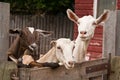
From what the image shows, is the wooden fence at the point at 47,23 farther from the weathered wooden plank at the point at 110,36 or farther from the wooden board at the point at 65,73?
the wooden board at the point at 65,73

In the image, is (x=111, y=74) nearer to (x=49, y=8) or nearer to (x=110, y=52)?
(x=110, y=52)

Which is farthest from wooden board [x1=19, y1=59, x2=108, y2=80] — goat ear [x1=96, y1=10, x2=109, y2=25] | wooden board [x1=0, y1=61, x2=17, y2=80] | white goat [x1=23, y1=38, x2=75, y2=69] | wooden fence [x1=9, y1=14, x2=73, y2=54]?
wooden fence [x1=9, y1=14, x2=73, y2=54]

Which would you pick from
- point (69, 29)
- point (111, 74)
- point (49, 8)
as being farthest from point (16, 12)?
point (111, 74)

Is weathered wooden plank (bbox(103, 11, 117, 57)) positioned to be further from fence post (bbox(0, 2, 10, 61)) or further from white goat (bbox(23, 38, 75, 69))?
fence post (bbox(0, 2, 10, 61))

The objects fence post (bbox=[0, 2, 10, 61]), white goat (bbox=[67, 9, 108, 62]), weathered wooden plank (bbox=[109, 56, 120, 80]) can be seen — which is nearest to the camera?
fence post (bbox=[0, 2, 10, 61])

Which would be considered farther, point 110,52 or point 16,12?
point 16,12

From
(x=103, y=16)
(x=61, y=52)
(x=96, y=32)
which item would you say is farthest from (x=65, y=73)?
(x=96, y=32)

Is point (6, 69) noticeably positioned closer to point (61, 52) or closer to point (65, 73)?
point (65, 73)

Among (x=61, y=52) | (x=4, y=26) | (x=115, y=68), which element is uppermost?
(x=4, y=26)

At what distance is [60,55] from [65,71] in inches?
36.7

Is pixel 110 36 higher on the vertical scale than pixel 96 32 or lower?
higher

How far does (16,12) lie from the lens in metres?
20.7

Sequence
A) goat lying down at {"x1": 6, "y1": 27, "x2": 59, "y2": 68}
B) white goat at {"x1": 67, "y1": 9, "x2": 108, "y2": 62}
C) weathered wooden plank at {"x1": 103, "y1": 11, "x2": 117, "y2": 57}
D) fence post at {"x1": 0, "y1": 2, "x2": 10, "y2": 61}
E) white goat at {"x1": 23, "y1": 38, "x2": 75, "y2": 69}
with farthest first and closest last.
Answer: white goat at {"x1": 67, "y1": 9, "x2": 108, "y2": 62} → goat lying down at {"x1": 6, "y1": 27, "x2": 59, "y2": 68} → white goat at {"x1": 23, "y1": 38, "x2": 75, "y2": 69} → weathered wooden plank at {"x1": 103, "y1": 11, "x2": 117, "y2": 57} → fence post at {"x1": 0, "y1": 2, "x2": 10, "y2": 61}

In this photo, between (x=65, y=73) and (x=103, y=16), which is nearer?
(x=65, y=73)
